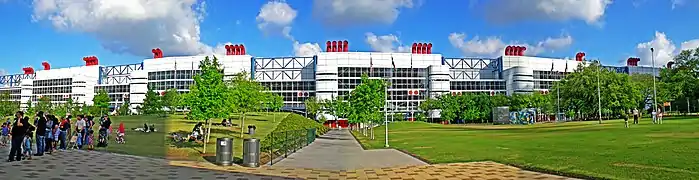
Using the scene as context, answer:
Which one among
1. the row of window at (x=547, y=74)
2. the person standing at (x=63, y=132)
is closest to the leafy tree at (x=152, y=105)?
the person standing at (x=63, y=132)

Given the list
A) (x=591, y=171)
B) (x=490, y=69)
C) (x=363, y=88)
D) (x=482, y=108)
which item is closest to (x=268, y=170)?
(x=591, y=171)

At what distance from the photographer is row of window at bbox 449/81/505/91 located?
140 meters

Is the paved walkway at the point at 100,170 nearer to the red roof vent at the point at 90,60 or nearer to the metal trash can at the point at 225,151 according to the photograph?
the metal trash can at the point at 225,151

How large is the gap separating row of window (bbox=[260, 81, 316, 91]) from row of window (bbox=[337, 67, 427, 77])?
858 centimetres

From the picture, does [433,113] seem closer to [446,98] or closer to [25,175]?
[446,98]

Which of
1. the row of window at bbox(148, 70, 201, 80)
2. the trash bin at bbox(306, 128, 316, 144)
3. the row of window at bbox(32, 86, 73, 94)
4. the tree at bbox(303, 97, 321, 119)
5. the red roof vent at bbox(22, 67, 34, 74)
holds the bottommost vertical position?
the trash bin at bbox(306, 128, 316, 144)

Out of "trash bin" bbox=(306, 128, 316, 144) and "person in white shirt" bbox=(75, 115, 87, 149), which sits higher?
"person in white shirt" bbox=(75, 115, 87, 149)

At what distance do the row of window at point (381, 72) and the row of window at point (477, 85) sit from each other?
9995 millimetres

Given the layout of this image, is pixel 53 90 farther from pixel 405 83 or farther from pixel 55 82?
pixel 405 83

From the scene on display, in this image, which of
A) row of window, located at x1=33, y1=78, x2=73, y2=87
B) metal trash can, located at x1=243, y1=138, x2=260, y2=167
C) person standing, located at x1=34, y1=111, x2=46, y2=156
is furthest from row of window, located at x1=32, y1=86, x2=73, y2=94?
metal trash can, located at x1=243, y1=138, x2=260, y2=167

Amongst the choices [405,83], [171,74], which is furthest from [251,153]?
[171,74]

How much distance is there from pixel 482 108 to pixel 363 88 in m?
75.2

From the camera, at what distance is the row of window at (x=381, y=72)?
429 feet

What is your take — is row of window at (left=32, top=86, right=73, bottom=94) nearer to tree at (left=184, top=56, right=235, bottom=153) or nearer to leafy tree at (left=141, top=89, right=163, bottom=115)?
leafy tree at (left=141, top=89, right=163, bottom=115)
